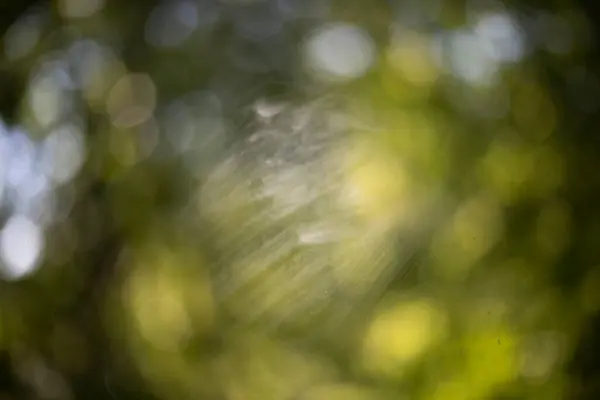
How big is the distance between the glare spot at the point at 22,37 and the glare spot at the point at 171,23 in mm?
75

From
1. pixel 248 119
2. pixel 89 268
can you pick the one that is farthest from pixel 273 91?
pixel 89 268

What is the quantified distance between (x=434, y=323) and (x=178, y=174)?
0.14m

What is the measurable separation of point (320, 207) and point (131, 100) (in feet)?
0.36

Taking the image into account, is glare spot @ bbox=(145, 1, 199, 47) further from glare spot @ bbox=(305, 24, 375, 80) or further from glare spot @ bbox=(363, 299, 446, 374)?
glare spot @ bbox=(363, 299, 446, 374)

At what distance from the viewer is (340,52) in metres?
0.37

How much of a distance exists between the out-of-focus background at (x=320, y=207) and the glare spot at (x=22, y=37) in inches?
1.6

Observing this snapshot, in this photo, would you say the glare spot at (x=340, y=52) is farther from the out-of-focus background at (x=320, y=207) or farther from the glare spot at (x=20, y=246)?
the glare spot at (x=20, y=246)

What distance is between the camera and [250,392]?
1.21 feet

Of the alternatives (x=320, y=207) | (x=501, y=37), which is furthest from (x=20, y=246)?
(x=501, y=37)

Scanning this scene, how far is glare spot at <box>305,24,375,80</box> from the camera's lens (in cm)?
37

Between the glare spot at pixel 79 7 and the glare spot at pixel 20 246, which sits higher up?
the glare spot at pixel 79 7

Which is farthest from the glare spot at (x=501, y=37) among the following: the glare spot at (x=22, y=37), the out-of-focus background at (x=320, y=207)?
the glare spot at (x=22, y=37)

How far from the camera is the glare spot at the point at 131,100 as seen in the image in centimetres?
39

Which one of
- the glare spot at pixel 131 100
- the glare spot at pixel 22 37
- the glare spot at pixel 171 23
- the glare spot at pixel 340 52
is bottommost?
the glare spot at pixel 131 100
